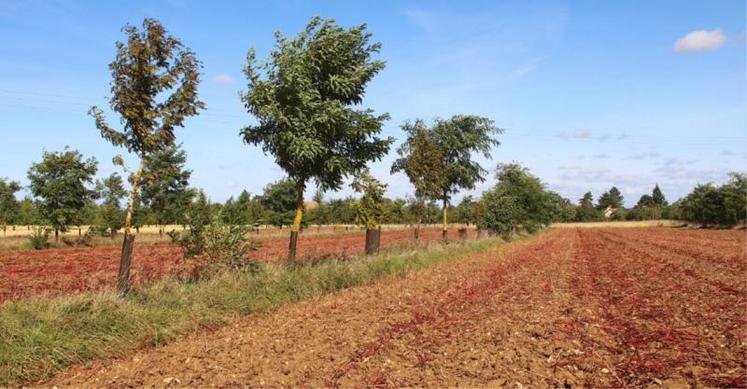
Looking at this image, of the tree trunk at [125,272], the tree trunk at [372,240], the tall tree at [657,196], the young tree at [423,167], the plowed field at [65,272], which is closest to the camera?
the tree trunk at [125,272]

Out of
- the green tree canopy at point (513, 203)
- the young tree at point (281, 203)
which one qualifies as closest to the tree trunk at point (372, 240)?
the green tree canopy at point (513, 203)

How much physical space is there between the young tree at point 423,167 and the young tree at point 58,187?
2127 cm

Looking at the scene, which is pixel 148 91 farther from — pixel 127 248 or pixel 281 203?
pixel 281 203

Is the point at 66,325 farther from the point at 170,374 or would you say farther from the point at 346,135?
the point at 346,135

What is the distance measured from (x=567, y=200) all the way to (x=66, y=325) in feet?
513

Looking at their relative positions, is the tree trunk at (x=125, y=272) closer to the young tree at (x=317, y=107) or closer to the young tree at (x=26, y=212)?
the young tree at (x=317, y=107)

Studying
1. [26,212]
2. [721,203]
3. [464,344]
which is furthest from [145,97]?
[721,203]

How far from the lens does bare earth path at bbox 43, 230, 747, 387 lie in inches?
225

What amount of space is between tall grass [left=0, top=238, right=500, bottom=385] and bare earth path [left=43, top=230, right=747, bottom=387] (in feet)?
1.11

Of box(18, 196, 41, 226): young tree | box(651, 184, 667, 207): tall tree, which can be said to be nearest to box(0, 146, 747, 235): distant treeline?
box(18, 196, 41, 226): young tree

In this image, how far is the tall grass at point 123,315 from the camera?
6305mm

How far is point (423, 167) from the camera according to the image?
26516 mm

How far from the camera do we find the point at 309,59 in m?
12.7

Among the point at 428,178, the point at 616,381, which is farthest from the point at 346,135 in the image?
the point at 428,178
